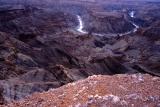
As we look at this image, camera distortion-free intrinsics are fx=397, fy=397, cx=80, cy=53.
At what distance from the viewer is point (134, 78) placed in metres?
11.3

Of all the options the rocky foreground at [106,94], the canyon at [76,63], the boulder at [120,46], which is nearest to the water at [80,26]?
the canyon at [76,63]

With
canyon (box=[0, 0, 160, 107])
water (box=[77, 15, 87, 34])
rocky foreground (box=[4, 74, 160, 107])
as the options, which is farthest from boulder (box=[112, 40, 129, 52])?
rocky foreground (box=[4, 74, 160, 107])

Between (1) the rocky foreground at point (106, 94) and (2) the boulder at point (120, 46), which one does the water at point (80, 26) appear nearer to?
(2) the boulder at point (120, 46)

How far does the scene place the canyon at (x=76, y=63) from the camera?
10.3 meters

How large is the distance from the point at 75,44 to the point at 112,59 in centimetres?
1332

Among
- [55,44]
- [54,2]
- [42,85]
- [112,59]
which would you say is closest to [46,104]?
[42,85]

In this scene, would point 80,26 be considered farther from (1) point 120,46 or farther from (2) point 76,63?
(2) point 76,63

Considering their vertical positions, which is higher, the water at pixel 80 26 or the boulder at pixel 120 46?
the boulder at pixel 120 46

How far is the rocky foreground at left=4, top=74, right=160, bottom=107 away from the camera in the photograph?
9.77 meters

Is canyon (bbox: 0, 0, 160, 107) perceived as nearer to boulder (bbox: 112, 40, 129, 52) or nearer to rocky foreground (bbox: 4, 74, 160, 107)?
rocky foreground (bbox: 4, 74, 160, 107)

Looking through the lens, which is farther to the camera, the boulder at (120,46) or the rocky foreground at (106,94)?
the boulder at (120,46)

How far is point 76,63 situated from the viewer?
34.6 m

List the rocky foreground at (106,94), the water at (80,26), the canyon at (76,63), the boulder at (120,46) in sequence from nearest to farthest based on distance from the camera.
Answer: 1. the rocky foreground at (106,94)
2. the canyon at (76,63)
3. the boulder at (120,46)
4. the water at (80,26)

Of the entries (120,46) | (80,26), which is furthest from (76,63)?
(80,26)
